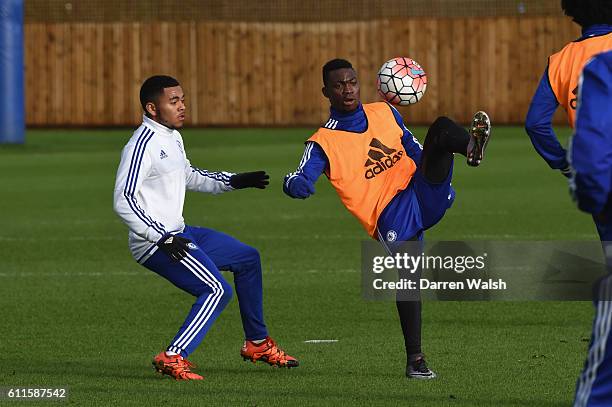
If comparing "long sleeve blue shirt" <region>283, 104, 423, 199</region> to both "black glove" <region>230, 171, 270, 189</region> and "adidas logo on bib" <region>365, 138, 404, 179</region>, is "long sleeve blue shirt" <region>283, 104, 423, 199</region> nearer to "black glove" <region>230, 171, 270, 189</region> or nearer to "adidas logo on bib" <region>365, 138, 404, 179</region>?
"adidas logo on bib" <region>365, 138, 404, 179</region>

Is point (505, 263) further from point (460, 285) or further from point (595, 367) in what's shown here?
point (595, 367)

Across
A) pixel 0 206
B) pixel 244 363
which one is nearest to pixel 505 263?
pixel 244 363

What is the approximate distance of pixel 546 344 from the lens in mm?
10312

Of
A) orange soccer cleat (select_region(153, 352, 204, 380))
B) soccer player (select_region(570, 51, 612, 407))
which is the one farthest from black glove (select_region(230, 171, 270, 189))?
soccer player (select_region(570, 51, 612, 407))

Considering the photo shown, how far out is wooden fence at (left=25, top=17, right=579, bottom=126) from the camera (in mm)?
40469

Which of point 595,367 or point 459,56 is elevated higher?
point 595,367

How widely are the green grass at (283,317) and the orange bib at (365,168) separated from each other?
3.35 feet

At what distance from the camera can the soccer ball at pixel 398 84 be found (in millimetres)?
10289

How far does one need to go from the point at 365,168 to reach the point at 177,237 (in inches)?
49.7

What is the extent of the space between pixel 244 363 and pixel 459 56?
31.8m

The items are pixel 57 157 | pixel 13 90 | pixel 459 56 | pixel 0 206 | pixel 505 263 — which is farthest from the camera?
pixel 459 56

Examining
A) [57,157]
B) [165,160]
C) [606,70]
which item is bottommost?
[57,157]

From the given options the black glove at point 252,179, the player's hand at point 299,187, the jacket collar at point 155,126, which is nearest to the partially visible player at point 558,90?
the player's hand at point 299,187

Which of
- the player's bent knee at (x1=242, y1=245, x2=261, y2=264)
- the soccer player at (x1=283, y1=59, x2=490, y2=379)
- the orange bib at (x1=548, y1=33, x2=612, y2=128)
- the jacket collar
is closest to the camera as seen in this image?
the orange bib at (x1=548, y1=33, x2=612, y2=128)
